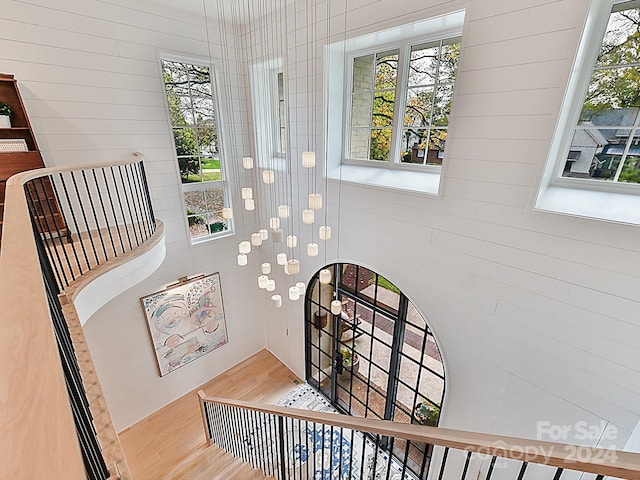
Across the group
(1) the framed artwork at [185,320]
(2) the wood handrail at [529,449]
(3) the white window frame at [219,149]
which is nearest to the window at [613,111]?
(2) the wood handrail at [529,449]

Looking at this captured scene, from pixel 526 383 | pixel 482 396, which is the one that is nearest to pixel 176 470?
pixel 482 396

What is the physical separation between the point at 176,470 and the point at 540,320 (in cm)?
470

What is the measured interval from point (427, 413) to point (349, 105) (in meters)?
4.16

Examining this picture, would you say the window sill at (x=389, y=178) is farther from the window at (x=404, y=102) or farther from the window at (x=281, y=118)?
the window at (x=281, y=118)

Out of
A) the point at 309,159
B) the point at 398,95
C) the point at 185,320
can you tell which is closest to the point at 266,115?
the point at 398,95

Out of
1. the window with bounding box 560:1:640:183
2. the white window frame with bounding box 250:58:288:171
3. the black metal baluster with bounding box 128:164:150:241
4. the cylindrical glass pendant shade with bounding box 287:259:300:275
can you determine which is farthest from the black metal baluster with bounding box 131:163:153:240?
the window with bounding box 560:1:640:183

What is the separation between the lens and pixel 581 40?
196cm

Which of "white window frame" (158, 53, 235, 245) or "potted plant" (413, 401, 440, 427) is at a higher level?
"white window frame" (158, 53, 235, 245)

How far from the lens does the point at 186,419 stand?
16.4 ft

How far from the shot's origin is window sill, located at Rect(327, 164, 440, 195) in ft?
10.4

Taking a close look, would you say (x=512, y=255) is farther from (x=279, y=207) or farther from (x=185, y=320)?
(x=185, y=320)

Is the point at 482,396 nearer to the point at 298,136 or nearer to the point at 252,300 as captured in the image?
the point at 298,136

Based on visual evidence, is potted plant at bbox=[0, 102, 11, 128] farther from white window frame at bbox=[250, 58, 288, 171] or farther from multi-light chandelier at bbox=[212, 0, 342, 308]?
white window frame at bbox=[250, 58, 288, 171]

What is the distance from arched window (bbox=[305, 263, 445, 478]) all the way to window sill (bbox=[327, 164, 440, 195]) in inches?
50.0
